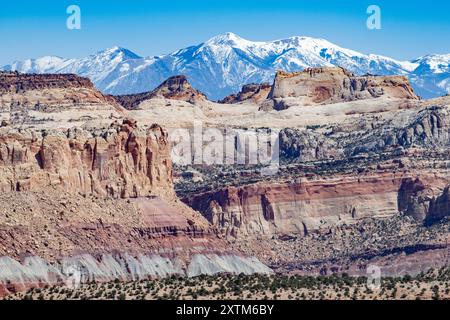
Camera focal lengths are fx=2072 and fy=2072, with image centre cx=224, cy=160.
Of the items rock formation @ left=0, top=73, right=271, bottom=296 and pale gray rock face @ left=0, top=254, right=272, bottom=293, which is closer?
pale gray rock face @ left=0, top=254, right=272, bottom=293

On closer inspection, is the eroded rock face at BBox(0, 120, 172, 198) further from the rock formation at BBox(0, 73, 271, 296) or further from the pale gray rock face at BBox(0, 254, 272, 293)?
the pale gray rock face at BBox(0, 254, 272, 293)

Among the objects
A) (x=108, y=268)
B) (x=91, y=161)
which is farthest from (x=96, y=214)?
(x=108, y=268)

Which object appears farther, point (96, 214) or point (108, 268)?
point (96, 214)

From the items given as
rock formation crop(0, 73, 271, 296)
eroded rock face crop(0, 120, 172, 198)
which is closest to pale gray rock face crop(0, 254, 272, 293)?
rock formation crop(0, 73, 271, 296)

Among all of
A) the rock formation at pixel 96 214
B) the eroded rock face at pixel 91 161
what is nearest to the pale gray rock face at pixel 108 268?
the rock formation at pixel 96 214

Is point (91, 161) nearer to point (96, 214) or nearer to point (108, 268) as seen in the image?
point (96, 214)
